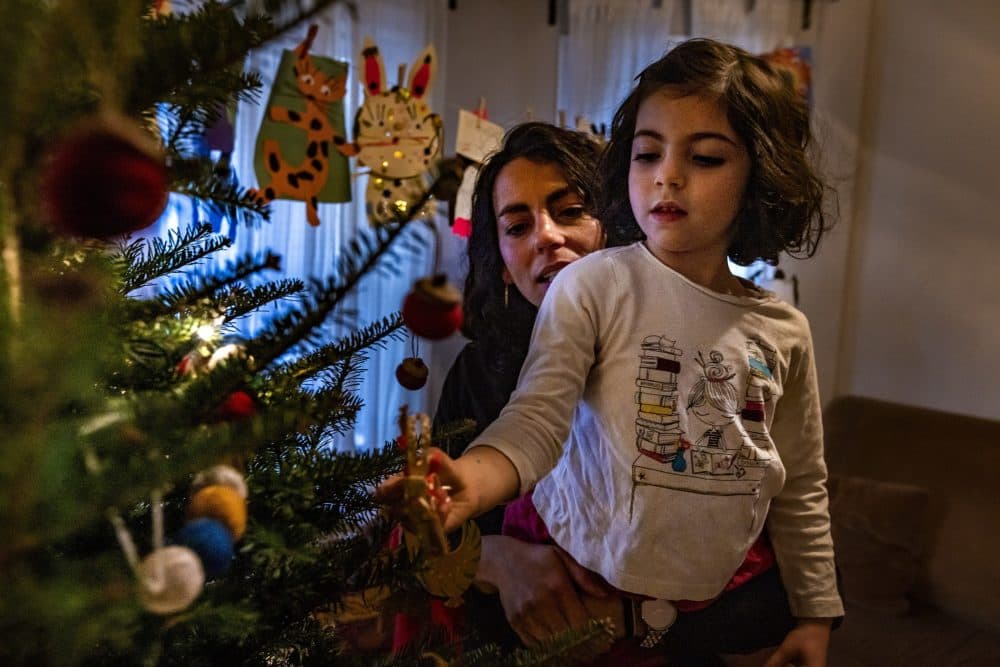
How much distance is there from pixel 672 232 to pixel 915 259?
7.62ft

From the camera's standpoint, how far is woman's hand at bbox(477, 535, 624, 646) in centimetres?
79

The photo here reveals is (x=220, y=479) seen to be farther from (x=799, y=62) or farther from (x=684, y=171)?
(x=799, y=62)

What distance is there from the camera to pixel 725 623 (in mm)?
843

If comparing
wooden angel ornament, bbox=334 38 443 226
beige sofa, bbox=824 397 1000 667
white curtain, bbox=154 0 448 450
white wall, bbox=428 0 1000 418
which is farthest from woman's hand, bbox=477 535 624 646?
white wall, bbox=428 0 1000 418

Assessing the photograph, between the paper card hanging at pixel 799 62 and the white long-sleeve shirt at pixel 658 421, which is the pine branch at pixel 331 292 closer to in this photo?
the white long-sleeve shirt at pixel 658 421

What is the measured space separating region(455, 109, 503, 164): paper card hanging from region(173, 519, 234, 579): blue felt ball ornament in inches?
51.4

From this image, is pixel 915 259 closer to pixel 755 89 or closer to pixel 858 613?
pixel 858 613

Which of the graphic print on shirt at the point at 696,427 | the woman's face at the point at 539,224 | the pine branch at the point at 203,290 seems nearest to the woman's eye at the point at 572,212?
the woman's face at the point at 539,224

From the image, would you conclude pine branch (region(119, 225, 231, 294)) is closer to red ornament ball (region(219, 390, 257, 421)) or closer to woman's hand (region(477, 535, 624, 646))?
red ornament ball (region(219, 390, 257, 421))

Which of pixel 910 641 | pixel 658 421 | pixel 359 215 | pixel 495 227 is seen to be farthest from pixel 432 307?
pixel 359 215

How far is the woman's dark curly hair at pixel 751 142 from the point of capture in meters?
0.81

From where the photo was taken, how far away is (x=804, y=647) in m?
0.86

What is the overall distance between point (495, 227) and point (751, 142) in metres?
0.48

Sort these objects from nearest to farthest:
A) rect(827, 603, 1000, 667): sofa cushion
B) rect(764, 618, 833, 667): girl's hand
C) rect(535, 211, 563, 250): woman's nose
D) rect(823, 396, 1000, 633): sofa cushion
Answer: rect(764, 618, 833, 667): girl's hand → rect(535, 211, 563, 250): woman's nose → rect(827, 603, 1000, 667): sofa cushion → rect(823, 396, 1000, 633): sofa cushion
